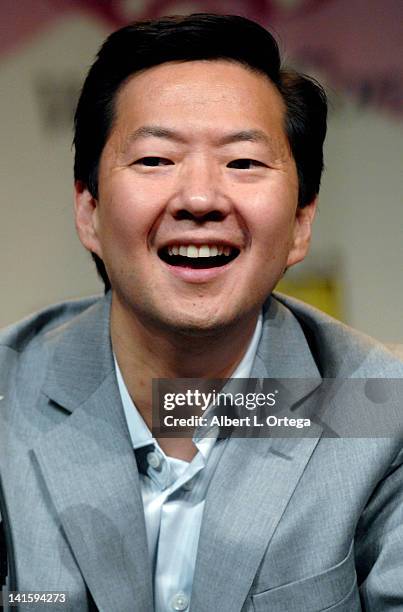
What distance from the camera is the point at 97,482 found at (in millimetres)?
891

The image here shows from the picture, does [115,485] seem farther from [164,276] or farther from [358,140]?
[358,140]

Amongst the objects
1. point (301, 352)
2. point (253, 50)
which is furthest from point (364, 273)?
point (253, 50)

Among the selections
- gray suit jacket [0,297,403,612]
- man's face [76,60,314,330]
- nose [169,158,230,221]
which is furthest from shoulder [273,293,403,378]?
nose [169,158,230,221]

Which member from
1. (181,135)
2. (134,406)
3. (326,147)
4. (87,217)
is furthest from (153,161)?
(326,147)

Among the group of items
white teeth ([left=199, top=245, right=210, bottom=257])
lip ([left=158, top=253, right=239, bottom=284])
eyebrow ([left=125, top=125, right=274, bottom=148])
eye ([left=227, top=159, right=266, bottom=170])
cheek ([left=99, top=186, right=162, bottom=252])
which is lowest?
lip ([left=158, top=253, right=239, bottom=284])

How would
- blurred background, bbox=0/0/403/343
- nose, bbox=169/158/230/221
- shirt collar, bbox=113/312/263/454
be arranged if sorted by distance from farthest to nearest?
blurred background, bbox=0/0/403/343 → shirt collar, bbox=113/312/263/454 → nose, bbox=169/158/230/221

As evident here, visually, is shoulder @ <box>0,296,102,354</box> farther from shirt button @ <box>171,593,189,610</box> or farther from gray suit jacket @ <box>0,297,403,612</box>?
shirt button @ <box>171,593,189,610</box>

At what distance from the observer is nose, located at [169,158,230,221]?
2.72 ft

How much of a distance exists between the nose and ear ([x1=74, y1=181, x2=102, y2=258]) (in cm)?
16

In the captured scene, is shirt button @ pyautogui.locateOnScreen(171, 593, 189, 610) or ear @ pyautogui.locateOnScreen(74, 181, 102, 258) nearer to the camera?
shirt button @ pyautogui.locateOnScreen(171, 593, 189, 610)

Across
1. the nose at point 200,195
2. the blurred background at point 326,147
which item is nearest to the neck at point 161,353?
the nose at point 200,195

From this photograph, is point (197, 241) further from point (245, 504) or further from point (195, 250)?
point (245, 504)

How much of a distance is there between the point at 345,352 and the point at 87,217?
0.34 metres

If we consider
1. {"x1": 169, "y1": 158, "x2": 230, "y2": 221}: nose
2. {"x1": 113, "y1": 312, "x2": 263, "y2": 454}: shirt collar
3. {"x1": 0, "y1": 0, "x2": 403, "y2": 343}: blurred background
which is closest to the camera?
{"x1": 169, "y1": 158, "x2": 230, "y2": 221}: nose
